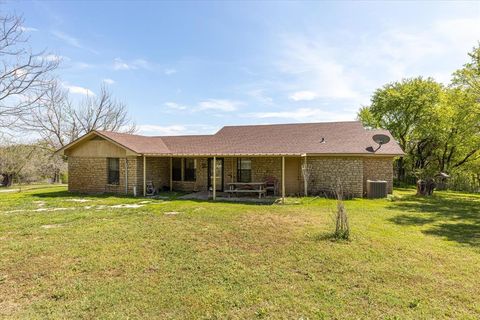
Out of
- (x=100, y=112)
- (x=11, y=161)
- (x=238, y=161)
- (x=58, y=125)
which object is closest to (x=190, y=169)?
(x=238, y=161)

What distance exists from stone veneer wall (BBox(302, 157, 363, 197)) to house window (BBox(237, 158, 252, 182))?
129 inches

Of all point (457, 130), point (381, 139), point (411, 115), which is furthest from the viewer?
point (411, 115)

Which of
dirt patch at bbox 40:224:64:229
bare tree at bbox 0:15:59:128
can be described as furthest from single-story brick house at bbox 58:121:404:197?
dirt patch at bbox 40:224:64:229

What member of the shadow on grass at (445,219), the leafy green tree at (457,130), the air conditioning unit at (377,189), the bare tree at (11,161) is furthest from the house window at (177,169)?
the leafy green tree at (457,130)

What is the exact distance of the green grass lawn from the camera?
3775 mm

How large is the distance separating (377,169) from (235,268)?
Answer: 1272 cm

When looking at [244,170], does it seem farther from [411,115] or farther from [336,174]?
[411,115]

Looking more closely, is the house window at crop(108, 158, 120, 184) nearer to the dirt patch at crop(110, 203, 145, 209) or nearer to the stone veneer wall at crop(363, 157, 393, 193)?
the dirt patch at crop(110, 203, 145, 209)

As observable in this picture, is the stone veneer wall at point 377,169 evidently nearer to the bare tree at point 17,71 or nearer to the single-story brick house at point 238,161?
the single-story brick house at point 238,161

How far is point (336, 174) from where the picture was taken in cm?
1471

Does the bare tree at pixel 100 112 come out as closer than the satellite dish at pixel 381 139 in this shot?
No

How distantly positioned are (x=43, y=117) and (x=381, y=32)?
31453mm

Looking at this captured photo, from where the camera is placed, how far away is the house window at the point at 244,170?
15980 mm

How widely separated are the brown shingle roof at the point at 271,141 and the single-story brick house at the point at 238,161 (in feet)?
0.17
